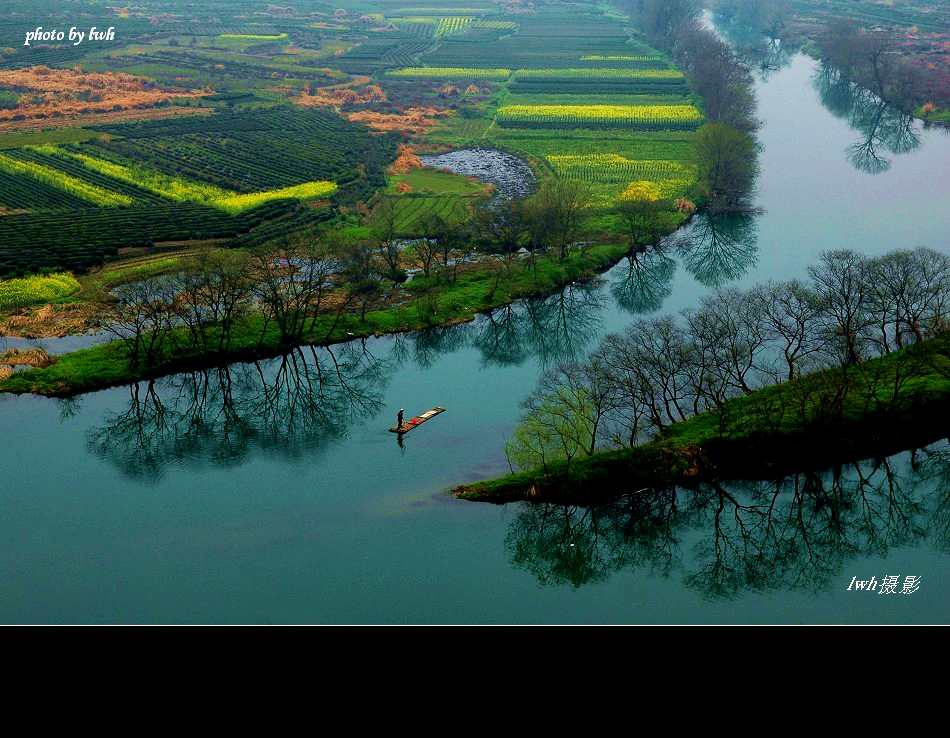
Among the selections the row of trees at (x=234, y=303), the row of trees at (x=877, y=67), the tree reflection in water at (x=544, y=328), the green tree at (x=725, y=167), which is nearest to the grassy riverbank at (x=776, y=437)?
the tree reflection in water at (x=544, y=328)

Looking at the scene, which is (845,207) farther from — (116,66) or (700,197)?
(116,66)

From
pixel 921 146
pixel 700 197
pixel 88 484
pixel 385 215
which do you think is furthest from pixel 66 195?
pixel 921 146

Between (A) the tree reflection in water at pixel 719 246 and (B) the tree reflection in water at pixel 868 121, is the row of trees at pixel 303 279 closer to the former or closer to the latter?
(A) the tree reflection in water at pixel 719 246

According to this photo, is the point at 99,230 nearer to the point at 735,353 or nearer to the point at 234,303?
the point at 234,303

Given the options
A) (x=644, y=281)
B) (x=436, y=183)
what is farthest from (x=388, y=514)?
(x=436, y=183)

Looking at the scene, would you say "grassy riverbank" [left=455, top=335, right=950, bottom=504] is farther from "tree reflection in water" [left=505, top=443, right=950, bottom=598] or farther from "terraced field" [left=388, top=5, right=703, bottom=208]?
"terraced field" [left=388, top=5, right=703, bottom=208]
